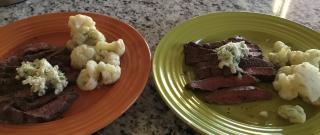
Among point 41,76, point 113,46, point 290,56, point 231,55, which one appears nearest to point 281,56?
point 290,56

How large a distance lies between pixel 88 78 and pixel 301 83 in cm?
51

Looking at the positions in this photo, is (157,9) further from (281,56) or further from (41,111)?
(41,111)

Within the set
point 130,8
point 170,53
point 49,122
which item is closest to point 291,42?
point 170,53

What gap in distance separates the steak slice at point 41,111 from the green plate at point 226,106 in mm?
216

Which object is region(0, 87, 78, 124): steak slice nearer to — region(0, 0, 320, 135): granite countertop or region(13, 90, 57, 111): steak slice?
region(13, 90, 57, 111): steak slice

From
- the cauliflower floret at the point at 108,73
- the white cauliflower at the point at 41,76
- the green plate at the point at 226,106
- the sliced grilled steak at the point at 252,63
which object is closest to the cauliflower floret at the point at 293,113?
the green plate at the point at 226,106

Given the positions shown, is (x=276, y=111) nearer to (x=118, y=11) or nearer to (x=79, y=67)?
(x=79, y=67)

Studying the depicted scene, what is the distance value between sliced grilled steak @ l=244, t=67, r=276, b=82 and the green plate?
22 millimetres

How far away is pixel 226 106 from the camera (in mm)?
828

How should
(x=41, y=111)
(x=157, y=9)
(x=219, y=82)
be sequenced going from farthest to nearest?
(x=157, y=9)
(x=219, y=82)
(x=41, y=111)

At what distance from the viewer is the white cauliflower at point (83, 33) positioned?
91cm

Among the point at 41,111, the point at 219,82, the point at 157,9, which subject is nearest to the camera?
the point at 41,111

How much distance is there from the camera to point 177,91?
83cm

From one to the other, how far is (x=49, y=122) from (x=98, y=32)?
0.29 metres
